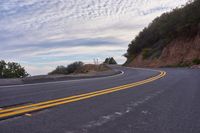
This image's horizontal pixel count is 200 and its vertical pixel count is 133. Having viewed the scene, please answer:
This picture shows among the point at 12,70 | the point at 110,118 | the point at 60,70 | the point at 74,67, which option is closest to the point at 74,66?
the point at 74,67

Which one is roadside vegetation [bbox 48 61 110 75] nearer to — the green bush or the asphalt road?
the green bush

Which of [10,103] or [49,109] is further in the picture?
[10,103]

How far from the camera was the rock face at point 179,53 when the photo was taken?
5544 centimetres

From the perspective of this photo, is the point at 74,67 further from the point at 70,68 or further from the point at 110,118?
the point at 110,118

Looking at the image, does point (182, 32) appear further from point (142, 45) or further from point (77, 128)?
point (77, 128)

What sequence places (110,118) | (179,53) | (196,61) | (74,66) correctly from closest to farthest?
1. (110,118)
2. (196,61)
3. (74,66)
4. (179,53)

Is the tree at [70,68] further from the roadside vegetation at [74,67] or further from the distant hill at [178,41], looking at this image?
the distant hill at [178,41]

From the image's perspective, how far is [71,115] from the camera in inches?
296

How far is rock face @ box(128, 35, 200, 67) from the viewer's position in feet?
182

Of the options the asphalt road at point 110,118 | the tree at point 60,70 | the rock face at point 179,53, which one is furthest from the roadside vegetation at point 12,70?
the asphalt road at point 110,118

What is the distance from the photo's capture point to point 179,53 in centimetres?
5919

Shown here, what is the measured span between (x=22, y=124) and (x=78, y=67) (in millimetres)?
46447

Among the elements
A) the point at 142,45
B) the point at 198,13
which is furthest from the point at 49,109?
the point at 142,45

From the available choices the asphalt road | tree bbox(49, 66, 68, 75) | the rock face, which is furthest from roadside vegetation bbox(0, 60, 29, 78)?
the asphalt road
